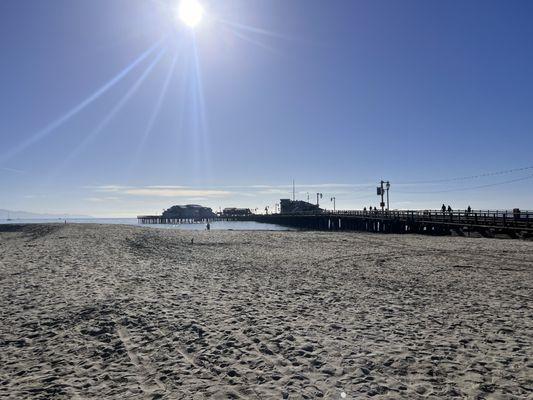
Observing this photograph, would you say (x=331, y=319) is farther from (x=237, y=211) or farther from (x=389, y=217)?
(x=237, y=211)

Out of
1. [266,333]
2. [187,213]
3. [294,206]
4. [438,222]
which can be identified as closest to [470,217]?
[438,222]

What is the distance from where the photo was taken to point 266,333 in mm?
8547

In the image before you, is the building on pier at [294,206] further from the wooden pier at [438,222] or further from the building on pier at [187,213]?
the wooden pier at [438,222]

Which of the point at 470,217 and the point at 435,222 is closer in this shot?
the point at 470,217

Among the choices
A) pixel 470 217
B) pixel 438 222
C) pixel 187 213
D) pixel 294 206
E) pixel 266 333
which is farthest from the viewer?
pixel 187 213

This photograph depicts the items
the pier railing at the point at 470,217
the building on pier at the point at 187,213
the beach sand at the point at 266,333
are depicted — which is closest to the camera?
the beach sand at the point at 266,333

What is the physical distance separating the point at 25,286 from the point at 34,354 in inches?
289

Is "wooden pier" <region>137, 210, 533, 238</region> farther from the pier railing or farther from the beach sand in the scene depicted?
the beach sand

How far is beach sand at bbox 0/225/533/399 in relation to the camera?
6054 millimetres

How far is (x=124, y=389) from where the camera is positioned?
233 inches

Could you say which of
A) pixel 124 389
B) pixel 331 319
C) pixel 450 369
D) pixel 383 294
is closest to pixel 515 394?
pixel 450 369

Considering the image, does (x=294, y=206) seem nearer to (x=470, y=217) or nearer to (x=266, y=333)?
(x=470, y=217)

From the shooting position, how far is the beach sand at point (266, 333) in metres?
6.05

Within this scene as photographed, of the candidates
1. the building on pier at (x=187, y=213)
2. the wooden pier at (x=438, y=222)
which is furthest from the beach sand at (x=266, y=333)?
the building on pier at (x=187, y=213)
